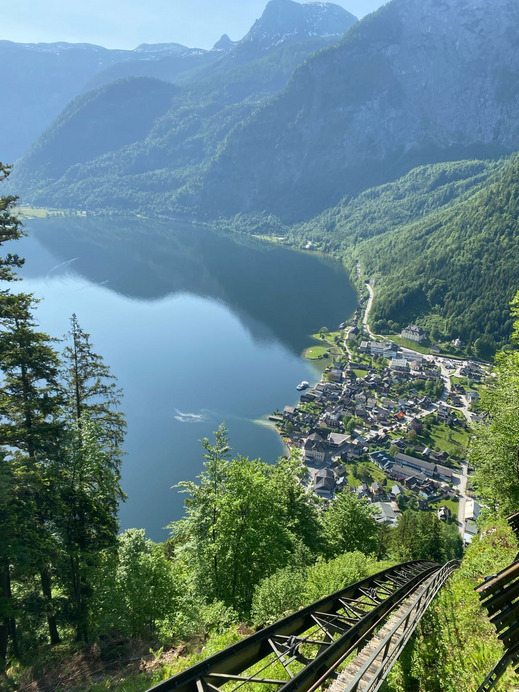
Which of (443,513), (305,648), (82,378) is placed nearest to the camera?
(305,648)

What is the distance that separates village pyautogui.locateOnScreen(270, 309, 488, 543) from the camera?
219 feet

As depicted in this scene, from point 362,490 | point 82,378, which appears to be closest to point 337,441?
point 362,490

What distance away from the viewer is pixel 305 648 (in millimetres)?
11922

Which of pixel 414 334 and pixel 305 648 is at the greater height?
pixel 414 334

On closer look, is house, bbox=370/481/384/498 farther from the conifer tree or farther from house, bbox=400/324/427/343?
house, bbox=400/324/427/343

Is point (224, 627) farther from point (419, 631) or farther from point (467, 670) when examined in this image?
point (467, 670)

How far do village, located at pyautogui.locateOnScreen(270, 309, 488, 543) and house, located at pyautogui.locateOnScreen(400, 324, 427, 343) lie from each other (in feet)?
28.3

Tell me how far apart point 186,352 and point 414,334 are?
80.4 m

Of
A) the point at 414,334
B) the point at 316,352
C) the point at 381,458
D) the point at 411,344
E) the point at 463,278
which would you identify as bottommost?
the point at 381,458

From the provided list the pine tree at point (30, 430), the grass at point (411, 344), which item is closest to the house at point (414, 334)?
the grass at point (411, 344)

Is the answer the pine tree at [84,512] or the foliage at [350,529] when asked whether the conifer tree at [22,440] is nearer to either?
the pine tree at [84,512]

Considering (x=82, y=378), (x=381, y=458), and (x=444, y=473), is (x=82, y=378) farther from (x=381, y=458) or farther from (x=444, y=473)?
(x=444, y=473)

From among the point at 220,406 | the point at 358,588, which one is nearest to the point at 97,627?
the point at 358,588

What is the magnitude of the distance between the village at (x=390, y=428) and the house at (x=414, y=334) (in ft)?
28.3
